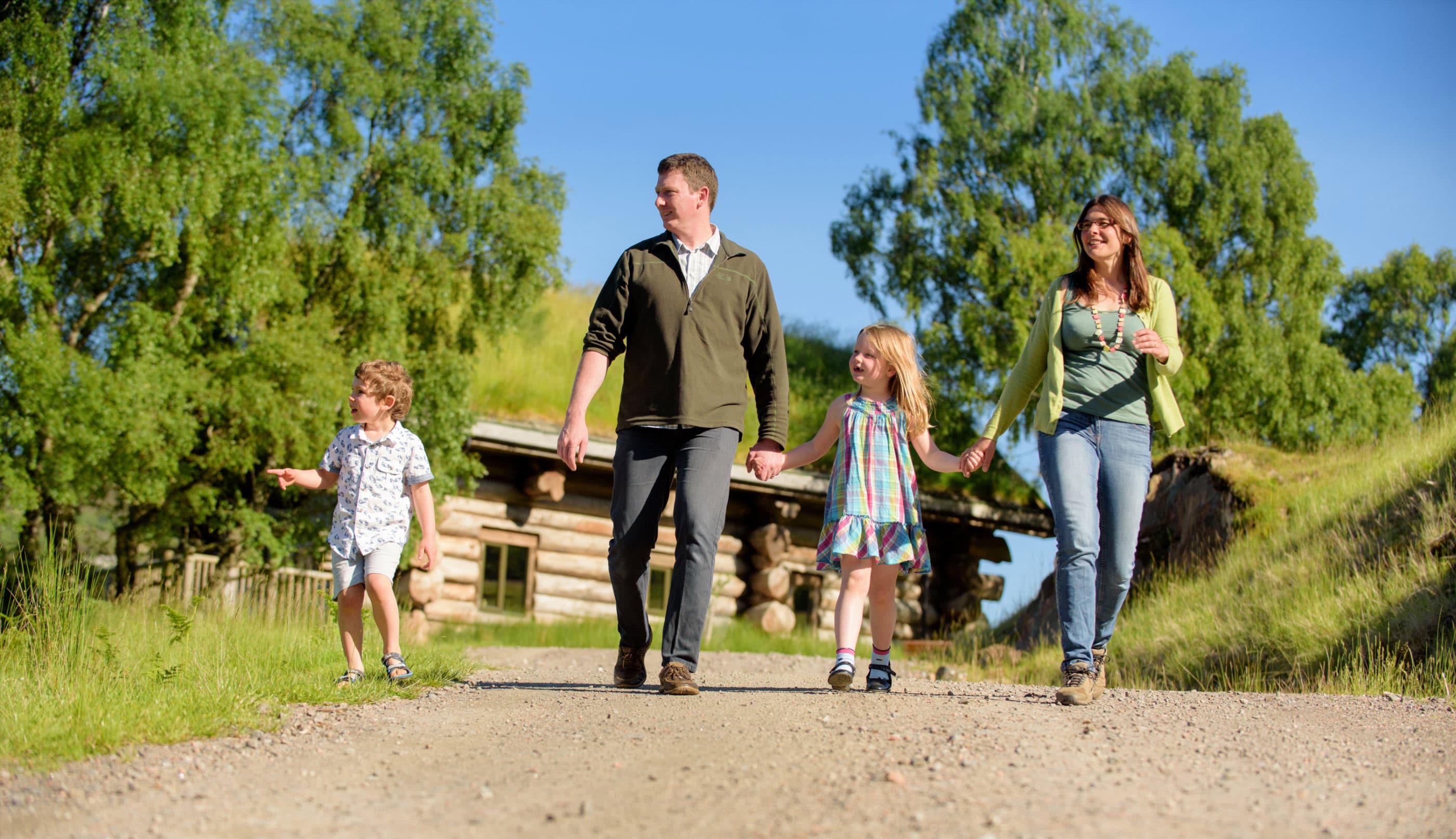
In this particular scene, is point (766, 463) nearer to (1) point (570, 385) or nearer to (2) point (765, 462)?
(2) point (765, 462)

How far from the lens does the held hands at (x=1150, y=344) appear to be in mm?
4910

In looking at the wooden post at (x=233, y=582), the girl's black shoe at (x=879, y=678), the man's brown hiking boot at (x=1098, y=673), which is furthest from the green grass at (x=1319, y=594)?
the wooden post at (x=233, y=582)

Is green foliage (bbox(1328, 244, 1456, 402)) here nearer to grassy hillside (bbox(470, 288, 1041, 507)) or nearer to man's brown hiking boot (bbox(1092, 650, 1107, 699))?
grassy hillside (bbox(470, 288, 1041, 507))

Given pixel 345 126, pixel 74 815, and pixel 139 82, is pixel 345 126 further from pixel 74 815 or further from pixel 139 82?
pixel 74 815

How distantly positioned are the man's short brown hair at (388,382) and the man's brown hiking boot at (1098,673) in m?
3.06

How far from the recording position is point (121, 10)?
11.9 m

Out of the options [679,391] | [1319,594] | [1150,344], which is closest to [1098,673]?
[1150,344]

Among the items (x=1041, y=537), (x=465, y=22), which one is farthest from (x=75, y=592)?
(x=1041, y=537)

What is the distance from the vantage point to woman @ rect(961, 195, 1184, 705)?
188 inches

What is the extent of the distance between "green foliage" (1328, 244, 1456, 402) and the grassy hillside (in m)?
15.1

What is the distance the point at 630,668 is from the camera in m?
5.13

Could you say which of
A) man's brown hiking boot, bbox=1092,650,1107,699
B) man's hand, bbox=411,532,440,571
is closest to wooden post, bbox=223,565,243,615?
man's hand, bbox=411,532,440,571

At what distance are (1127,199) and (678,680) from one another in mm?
17443

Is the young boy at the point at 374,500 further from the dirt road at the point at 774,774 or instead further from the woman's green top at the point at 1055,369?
the woman's green top at the point at 1055,369
